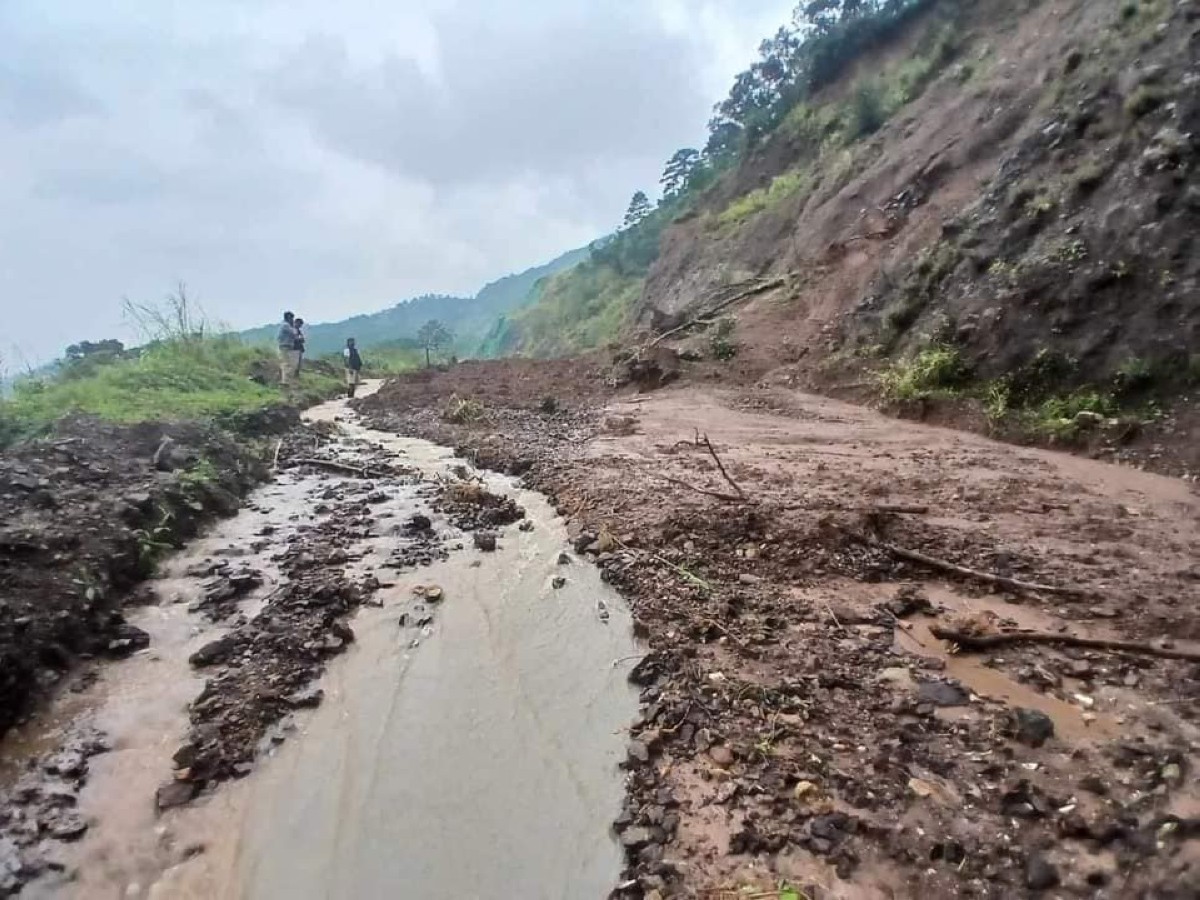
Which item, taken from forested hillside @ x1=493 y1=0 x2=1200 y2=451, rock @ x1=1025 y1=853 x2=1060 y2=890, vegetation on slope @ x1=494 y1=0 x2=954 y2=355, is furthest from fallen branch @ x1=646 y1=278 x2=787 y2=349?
rock @ x1=1025 y1=853 x2=1060 y2=890

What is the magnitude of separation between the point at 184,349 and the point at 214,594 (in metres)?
16.3

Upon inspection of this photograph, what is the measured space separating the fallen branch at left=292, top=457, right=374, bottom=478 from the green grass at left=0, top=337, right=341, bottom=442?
216 cm

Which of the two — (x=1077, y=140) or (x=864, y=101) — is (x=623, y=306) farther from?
(x=1077, y=140)

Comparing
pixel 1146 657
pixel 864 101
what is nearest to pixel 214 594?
pixel 1146 657

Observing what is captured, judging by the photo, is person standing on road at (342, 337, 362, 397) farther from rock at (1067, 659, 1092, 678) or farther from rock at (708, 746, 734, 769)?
rock at (1067, 659, 1092, 678)

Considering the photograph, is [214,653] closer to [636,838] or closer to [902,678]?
[636,838]

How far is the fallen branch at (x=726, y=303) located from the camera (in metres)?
18.3

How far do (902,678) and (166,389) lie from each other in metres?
15.5

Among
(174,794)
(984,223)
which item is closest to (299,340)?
(984,223)

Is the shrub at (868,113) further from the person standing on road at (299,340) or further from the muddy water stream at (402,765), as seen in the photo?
the muddy water stream at (402,765)

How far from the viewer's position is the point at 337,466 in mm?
11180

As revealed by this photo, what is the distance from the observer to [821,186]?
20984 mm

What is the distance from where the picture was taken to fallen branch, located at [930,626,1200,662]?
4080 mm

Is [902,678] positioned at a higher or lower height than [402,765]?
lower
